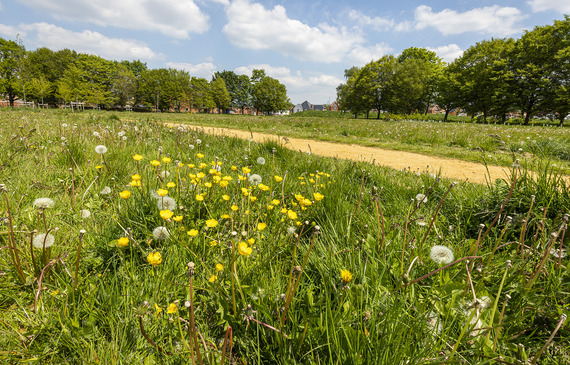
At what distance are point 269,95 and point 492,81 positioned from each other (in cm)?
5843

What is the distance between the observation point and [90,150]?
405 centimetres

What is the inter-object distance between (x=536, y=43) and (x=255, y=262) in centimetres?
5463

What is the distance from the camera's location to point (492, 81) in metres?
38.3

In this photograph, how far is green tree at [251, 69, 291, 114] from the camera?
265 feet

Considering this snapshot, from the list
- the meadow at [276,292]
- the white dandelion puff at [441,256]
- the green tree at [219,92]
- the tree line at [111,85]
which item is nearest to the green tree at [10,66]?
the tree line at [111,85]

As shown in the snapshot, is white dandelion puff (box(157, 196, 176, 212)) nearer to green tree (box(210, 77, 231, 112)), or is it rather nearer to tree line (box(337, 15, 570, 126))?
tree line (box(337, 15, 570, 126))

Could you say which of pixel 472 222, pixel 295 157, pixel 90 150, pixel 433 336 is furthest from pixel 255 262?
pixel 90 150

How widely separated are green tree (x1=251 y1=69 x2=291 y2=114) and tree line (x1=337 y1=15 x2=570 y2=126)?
33.3m

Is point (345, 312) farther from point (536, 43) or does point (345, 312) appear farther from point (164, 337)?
point (536, 43)

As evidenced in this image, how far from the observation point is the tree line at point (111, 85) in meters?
44.2

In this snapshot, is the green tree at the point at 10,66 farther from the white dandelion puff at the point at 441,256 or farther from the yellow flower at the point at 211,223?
the white dandelion puff at the point at 441,256

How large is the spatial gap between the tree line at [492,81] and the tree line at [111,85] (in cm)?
3877

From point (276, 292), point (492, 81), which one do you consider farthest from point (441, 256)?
point (492, 81)

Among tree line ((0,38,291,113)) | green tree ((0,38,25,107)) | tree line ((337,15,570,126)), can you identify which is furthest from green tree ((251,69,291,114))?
green tree ((0,38,25,107))
